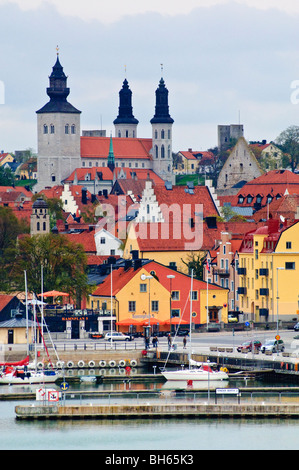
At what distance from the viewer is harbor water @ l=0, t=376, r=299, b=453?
64.1 meters

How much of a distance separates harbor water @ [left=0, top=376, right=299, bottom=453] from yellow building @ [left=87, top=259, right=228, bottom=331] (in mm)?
28732

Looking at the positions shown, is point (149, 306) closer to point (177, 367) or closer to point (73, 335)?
point (73, 335)

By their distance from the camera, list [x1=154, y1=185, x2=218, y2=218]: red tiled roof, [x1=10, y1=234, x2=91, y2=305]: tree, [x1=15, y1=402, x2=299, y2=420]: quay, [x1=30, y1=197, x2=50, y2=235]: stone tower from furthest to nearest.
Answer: [x1=154, y1=185, x2=218, y2=218]: red tiled roof, [x1=30, y1=197, x2=50, y2=235]: stone tower, [x1=10, y1=234, x2=91, y2=305]: tree, [x1=15, y1=402, x2=299, y2=420]: quay

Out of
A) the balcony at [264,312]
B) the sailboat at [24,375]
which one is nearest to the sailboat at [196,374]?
the sailboat at [24,375]

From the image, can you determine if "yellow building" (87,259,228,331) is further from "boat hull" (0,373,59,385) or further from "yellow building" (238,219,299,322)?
"boat hull" (0,373,59,385)

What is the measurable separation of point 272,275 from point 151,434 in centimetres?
3807

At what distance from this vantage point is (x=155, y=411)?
226ft

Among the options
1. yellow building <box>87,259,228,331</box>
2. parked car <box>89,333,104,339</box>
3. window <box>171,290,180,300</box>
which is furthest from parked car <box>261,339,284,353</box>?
window <box>171,290,180,300</box>

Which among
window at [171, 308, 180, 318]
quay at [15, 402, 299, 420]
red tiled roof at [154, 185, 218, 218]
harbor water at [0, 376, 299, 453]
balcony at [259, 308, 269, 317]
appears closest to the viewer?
harbor water at [0, 376, 299, 453]

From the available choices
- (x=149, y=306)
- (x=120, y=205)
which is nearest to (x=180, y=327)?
(x=149, y=306)

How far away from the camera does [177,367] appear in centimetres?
8481

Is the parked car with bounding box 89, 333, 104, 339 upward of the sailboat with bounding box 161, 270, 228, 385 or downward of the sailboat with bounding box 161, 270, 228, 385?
upward

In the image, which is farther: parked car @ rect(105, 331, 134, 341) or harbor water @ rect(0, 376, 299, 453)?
parked car @ rect(105, 331, 134, 341)

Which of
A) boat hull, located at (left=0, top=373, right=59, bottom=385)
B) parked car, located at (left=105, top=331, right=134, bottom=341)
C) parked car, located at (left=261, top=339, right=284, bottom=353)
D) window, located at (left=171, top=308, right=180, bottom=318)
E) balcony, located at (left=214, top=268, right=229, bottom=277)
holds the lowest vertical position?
boat hull, located at (left=0, top=373, right=59, bottom=385)
